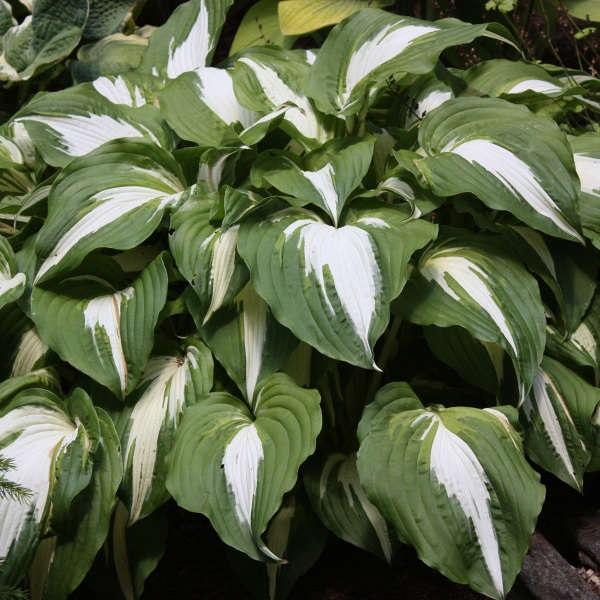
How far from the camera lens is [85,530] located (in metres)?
1.55

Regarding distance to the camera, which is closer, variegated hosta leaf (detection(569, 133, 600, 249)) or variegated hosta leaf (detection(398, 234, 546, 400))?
variegated hosta leaf (detection(398, 234, 546, 400))

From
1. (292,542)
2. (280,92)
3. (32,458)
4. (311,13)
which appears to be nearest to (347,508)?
(292,542)

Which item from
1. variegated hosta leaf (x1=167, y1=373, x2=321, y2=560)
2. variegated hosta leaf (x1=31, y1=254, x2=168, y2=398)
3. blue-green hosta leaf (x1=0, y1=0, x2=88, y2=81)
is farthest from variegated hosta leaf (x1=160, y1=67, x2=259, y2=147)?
blue-green hosta leaf (x1=0, y1=0, x2=88, y2=81)

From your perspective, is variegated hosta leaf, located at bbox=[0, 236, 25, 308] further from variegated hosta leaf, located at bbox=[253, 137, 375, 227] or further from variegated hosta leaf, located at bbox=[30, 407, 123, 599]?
variegated hosta leaf, located at bbox=[253, 137, 375, 227]

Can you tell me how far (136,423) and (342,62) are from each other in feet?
3.07

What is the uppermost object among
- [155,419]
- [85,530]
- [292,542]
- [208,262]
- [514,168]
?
[514,168]

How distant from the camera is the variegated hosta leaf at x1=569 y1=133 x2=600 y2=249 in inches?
69.6

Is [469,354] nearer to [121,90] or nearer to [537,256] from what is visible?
[537,256]

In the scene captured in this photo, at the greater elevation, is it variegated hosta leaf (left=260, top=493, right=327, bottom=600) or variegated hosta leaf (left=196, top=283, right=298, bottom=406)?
variegated hosta leaf (left=196, top=283, right=298, bottom=406)

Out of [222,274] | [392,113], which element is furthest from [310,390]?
[392,113]

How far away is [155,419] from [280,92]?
0.83 m

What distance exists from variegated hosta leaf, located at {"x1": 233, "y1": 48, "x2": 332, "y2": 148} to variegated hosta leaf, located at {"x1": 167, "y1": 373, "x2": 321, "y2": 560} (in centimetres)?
62

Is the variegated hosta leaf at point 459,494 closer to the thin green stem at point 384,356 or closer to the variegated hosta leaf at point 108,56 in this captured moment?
the thin green stem at point 384,356

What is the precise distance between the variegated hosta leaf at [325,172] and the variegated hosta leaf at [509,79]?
0.47 m
